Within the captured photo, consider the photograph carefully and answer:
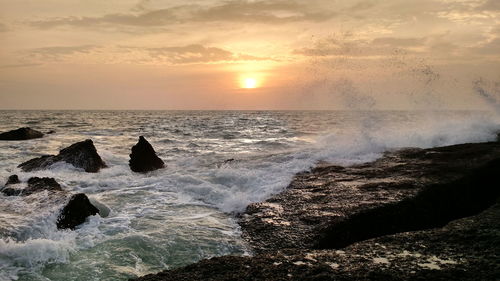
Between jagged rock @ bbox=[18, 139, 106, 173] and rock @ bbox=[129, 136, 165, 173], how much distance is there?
1343 mm

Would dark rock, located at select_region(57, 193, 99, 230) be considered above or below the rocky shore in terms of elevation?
below

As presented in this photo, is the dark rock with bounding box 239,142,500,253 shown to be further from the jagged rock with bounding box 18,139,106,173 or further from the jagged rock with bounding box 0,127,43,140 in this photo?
the jagged rock with bounding box 0,127,43,140

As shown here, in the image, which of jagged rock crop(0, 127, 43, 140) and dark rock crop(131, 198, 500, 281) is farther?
jagged rock crop(0, 127, 43, 140)

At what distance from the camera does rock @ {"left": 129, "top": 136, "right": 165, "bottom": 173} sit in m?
13.9

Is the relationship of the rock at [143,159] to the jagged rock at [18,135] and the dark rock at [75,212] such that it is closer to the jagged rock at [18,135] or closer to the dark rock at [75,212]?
the dark rock at [75,212]

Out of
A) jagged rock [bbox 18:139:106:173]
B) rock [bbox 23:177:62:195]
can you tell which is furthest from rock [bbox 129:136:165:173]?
rock [bbox 23:177:62:195]

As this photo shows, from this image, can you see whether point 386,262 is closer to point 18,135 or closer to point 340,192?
point 340,192

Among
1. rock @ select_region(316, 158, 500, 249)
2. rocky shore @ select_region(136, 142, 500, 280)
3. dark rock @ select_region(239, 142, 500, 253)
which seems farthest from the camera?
dark rock @ select_region(239, 142, 500, 253)

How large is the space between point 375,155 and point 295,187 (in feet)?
14.6

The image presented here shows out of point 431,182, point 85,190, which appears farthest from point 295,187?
point 85,190

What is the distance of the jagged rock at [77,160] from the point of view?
13.5 m

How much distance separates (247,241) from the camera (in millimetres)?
5945

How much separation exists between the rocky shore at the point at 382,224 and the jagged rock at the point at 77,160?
8.21m

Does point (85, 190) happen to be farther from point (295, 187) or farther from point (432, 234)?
point (432, 234)
